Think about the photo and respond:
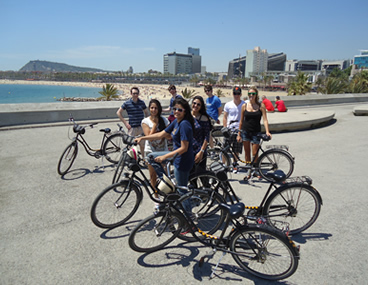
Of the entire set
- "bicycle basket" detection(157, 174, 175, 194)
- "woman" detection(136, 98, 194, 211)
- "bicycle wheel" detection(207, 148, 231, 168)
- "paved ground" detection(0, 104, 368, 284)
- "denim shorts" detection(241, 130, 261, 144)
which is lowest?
"paved ground" detection(0, 104, 368, 284)

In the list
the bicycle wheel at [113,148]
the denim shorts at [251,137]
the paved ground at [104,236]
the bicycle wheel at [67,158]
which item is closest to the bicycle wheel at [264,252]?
the paved ground at [104,236]

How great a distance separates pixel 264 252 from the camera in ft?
10.3

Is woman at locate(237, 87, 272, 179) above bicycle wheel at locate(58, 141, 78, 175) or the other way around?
above

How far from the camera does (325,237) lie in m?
3.98

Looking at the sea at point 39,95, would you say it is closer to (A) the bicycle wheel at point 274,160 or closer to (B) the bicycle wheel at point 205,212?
(A) the bicycle wheel at point 274,160

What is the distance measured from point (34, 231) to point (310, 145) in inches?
346

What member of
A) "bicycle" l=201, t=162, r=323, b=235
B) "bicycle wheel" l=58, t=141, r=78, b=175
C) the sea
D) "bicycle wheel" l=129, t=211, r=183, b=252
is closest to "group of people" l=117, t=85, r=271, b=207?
"bicycle" l=201, t=162, r=323, b=235

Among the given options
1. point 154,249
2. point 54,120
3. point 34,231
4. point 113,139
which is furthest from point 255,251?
point 54,120

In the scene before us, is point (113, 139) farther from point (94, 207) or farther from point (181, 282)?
point (181, 282)

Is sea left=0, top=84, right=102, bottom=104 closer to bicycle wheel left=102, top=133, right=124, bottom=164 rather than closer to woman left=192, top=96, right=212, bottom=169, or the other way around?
bicycle wheel left=102, top=133, right=124, bottom=164

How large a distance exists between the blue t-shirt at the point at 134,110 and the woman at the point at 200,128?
217 cm

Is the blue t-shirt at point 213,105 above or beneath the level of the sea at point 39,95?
above

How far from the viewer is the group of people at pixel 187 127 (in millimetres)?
3871

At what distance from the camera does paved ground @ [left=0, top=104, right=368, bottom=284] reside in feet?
10.5
